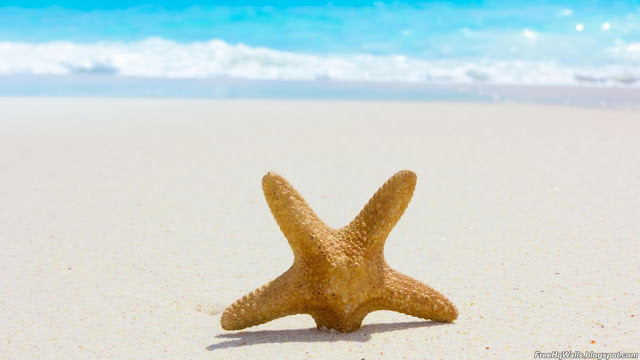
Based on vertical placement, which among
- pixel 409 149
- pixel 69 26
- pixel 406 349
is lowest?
pixel 406 349

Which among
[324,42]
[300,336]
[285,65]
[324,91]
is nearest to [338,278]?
[300,336]

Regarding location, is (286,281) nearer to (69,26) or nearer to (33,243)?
(33,243)

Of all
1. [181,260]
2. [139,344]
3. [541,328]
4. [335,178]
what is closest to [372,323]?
[541,328]

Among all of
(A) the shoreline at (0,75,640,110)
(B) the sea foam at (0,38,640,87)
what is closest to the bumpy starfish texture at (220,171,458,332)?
(A) the shoreline at (0,75,640,110)

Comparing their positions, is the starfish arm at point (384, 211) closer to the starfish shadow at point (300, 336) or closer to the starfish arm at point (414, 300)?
the starfish arm at point (414, 300)

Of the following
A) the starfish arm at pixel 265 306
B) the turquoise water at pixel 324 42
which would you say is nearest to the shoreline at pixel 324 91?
the turquoise water at pixel 324 42
